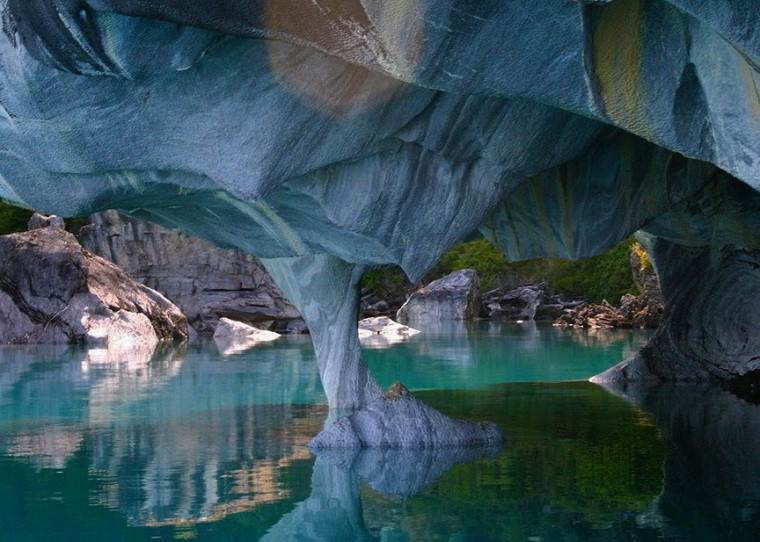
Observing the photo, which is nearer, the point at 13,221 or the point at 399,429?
A: the point at 399,429

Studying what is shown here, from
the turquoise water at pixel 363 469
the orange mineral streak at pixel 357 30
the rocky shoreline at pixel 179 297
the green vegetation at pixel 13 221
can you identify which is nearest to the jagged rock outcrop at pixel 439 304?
the rocky shoreline at pixel 179 297

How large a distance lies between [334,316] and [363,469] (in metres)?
2.24

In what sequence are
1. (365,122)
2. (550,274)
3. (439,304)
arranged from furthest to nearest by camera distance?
(550,274), (439,304), (365,122)

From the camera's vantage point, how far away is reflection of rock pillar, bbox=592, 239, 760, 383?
11.9 metres

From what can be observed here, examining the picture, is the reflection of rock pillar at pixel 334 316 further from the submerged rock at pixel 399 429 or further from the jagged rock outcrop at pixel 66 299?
the jagged rock outcrop at pixel 66 299

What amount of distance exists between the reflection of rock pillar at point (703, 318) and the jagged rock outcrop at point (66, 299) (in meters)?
12.1

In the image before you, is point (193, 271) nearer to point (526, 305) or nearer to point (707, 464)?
point (526, 305)

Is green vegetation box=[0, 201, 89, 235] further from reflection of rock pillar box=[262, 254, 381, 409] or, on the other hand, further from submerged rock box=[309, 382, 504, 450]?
submerged rock box=[309, 382, 504, 450]

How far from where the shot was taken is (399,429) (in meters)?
7.96

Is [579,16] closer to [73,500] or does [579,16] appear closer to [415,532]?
[415,532]

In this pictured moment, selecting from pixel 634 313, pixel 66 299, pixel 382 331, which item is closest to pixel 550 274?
pixel 634 313

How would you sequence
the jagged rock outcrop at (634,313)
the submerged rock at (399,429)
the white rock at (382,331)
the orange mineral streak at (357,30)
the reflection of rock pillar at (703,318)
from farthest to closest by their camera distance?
the white rock at (382,331)
the jagged rock outcrop at (634,313)
the reflection of rock pillar at (703,318)
the submerged rock at (399,429)
the orange mineral streak at (357,30)

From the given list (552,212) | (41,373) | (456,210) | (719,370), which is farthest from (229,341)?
(456,210)

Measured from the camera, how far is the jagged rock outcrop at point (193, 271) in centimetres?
3034
